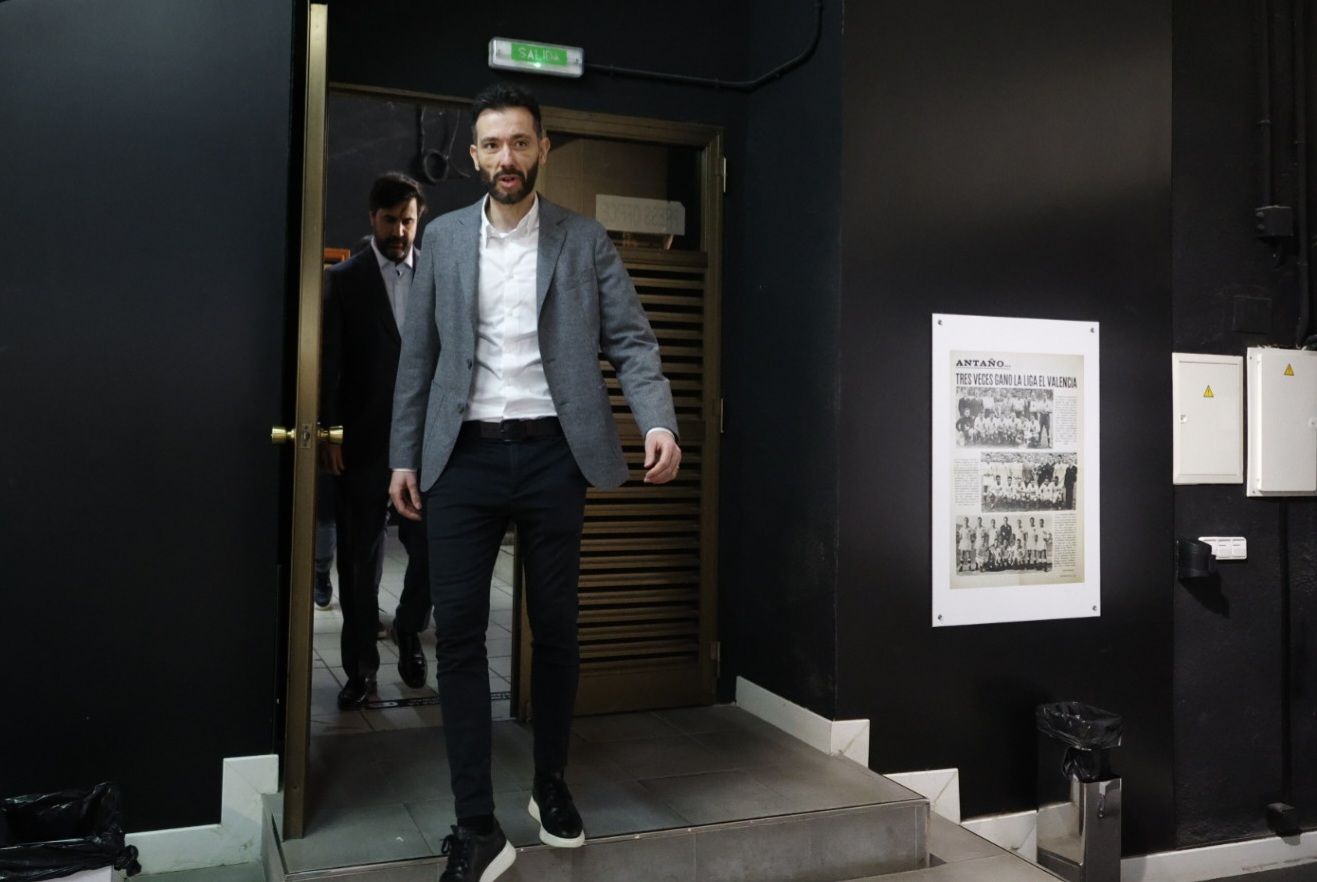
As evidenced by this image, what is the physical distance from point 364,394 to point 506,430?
1598 mm

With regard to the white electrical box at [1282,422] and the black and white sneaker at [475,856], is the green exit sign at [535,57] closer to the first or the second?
the black and white sneaker at [475,856]

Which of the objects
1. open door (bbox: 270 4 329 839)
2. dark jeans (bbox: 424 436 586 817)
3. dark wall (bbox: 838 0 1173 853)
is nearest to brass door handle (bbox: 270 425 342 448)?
open door (bbox: 270 4 329 839)

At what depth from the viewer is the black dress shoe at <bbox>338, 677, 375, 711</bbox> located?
3.98 meters

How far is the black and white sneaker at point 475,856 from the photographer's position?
2.37 m

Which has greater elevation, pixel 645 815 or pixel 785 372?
pixel 785 372

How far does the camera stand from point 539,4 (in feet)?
12.6

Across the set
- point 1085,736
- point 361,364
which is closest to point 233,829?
point 361,364

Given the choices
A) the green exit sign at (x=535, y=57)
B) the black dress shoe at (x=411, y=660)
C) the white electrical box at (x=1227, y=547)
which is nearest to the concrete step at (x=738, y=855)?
the black dress shoe at (x=411, y=660)

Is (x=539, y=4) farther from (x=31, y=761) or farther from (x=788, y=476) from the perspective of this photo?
(x=31, y=761)

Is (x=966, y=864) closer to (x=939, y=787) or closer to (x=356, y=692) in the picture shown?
(x=939, y=787)

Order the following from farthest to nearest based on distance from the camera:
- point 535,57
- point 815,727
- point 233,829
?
point 535,57
point 815,727
point 233,829

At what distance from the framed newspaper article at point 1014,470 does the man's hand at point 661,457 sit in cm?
138

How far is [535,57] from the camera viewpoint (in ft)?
12.4

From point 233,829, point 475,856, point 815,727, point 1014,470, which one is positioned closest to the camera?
point 475,856
